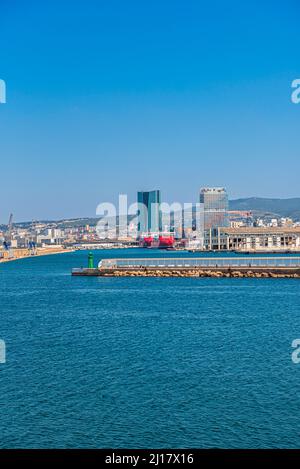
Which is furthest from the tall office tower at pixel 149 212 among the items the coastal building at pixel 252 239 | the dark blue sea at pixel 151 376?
the dark blue sea at pixel 151 376

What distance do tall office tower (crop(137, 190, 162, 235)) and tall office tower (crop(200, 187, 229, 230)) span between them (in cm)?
1786

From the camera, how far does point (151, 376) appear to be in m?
9.58

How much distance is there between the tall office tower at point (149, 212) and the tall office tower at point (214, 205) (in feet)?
58.6

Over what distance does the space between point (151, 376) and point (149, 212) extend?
4954 inches

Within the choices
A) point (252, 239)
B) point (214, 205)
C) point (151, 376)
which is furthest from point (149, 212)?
point (151, 376)

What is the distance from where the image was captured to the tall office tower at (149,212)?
411ft

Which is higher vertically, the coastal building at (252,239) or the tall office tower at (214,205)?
the tall office tower at (214,205)

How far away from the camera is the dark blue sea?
712cm

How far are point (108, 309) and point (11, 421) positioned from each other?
10315 millimetres

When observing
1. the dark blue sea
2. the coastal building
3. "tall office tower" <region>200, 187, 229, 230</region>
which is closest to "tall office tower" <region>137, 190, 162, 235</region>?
"tall office tower" <region>200, 187, 229, 230</region>

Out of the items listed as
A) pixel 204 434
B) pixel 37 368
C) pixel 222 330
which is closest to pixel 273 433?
pixel 204 434

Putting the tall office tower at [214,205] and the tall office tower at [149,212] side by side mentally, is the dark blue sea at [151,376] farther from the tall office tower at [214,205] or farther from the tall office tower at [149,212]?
the tall office tower at [149,212]

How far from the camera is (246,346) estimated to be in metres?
11.9
